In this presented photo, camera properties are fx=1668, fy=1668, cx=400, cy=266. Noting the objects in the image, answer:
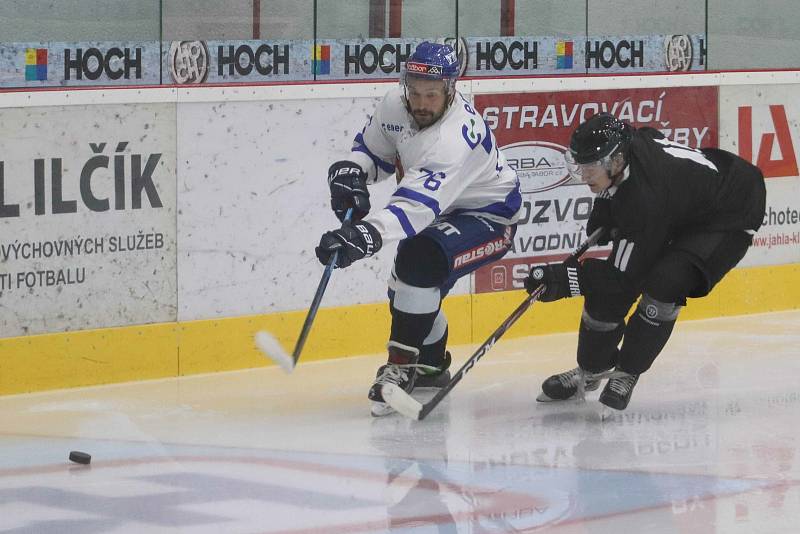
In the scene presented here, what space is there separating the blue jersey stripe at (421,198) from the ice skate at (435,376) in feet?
2.50

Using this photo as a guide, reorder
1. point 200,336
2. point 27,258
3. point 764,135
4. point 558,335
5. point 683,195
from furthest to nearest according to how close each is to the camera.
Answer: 1. point 764,135
2. point 558,335
3. point 200,336
4. point 27,258
5. point 683,195

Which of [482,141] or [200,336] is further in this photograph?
[200,336]

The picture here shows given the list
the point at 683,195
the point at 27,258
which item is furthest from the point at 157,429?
the point at 683,195

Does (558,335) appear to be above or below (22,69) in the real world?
below

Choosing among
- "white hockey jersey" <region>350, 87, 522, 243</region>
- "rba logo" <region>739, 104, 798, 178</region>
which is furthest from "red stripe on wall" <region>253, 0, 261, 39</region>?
"rba logo" <region>739, 104, 798, 178</region>

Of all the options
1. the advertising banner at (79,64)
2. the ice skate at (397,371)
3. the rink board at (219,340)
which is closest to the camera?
the ice skate at (397,371)

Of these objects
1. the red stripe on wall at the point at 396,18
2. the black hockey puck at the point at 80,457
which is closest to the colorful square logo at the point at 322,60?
the red stripe on wall at the point at 396,18

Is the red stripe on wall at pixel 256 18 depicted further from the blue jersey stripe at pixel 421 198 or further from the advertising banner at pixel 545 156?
the blue jersey stripe at pixel 421 198

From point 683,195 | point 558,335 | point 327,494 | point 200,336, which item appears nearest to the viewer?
point 327,494

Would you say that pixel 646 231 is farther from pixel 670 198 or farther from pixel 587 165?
pixel 587 165

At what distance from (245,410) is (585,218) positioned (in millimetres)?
2029

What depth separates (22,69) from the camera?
17.7 ft

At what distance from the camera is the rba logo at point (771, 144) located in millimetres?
6969

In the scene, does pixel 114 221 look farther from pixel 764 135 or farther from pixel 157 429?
pixel 764 135
